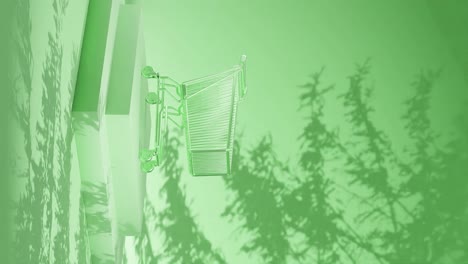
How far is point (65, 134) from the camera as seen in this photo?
3352mm

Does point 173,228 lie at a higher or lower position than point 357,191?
lower

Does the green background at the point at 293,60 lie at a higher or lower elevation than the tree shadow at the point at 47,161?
higher

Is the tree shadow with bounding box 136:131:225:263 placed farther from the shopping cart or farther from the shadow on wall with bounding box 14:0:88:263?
the shadow on wall with bounding box 14:0:88:263

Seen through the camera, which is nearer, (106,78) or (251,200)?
(106,78)

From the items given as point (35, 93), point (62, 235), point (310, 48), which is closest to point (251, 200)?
point (310, 48)

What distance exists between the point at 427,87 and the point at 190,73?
1.74 m

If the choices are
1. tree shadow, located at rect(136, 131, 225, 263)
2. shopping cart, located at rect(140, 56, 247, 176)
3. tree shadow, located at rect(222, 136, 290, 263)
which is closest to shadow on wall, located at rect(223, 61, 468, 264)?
tree shadow, located at rect(222, 136, 290, 263)

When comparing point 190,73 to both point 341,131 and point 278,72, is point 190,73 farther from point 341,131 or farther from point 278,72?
point 341,131

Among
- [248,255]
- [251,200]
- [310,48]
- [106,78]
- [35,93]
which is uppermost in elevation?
[310,48]

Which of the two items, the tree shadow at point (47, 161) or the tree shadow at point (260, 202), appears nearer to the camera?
the tree shadow at point (47, 161)

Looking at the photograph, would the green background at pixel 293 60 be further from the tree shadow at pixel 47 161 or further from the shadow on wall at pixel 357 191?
the tree shadow at pixel 47 161

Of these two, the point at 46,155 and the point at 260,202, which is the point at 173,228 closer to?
the point at 260,202

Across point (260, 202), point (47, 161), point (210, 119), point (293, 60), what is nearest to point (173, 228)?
point (260, 202)

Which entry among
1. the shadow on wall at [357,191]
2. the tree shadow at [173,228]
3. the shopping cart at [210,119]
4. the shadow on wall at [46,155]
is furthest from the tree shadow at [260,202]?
the shadow on wall at [46,155]
